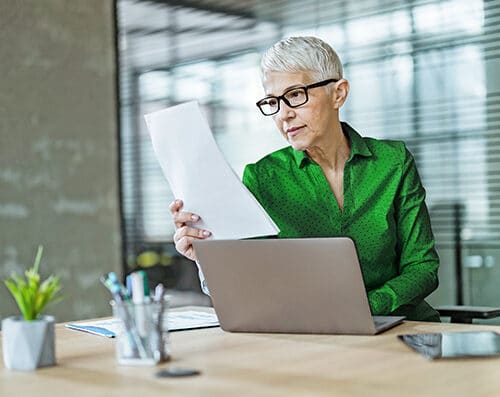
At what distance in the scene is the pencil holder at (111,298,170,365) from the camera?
4.81 feet

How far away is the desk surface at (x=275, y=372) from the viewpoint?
1257mm

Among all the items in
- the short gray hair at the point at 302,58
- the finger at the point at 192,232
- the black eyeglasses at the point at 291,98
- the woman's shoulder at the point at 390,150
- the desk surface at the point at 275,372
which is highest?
the short gray hair at the point at 302,58

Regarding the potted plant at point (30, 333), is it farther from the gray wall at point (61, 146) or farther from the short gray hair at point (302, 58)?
the gray wall at point (61, 146)

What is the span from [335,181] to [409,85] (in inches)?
43.6

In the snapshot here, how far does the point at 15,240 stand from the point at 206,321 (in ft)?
8.05

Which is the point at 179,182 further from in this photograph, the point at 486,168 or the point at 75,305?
the point at 75,305

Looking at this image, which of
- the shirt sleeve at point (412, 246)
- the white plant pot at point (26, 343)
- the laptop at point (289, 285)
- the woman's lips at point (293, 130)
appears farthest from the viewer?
the woman's lips at point (293, 130)

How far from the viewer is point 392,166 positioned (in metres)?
2.36

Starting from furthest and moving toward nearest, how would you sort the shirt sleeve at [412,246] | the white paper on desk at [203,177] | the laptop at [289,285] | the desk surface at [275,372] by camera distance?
1. the shirt sleeve at [412,246]
2. the white paper on desk at [203,177]
3. the laptop at [289,285]
4. the desk surface at [275,372]

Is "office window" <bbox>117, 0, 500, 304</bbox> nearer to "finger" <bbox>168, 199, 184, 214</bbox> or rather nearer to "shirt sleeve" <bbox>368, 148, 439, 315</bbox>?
"shirt sleeve" <bbox>368, 148, 439, 315</bbox>

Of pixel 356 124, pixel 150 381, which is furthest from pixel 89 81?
pixel 150 381

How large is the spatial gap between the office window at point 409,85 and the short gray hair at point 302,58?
1.12m

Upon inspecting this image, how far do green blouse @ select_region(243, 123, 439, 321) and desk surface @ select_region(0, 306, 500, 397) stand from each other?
618 millimetres

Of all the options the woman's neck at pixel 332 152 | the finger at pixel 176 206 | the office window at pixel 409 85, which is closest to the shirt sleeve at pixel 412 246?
the woman's neck at pixel 332 152
